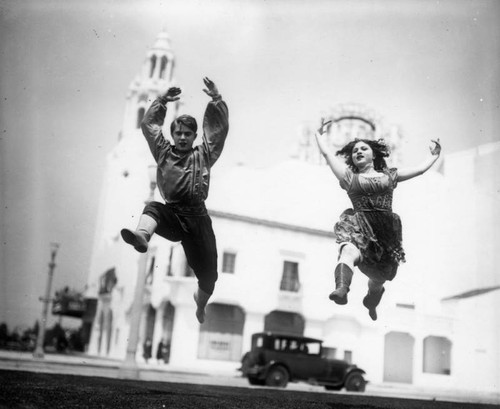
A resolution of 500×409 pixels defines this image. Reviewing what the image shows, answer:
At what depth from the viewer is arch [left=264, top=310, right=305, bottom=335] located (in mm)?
22656

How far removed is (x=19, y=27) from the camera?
5.25m

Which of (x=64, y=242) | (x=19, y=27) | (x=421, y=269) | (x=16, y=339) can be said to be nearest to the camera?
(x=19, y=27)

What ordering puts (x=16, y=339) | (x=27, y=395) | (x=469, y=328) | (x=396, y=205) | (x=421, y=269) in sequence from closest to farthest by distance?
(x=27, y=395), (x=396, y=205), (x=421, y=269), (x=469, y=328), (x=16, y=339)

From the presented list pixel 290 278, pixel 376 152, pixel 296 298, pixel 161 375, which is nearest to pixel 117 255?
Answer: pixel 290 278

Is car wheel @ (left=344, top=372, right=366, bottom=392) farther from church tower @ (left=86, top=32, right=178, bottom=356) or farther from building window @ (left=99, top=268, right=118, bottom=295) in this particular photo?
building window @ (left=99, top=268, right=118, bottom=295)

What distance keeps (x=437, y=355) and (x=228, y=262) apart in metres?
8.58

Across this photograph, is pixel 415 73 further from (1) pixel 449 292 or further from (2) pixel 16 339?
(2) pixel 16 339

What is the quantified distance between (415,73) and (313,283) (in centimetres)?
1543

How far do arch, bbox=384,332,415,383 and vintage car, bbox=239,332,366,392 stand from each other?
591cm

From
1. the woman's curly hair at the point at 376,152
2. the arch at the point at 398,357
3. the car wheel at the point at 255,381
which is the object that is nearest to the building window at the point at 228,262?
the arch at the point at 398,357

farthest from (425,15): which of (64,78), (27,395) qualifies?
(27,395)

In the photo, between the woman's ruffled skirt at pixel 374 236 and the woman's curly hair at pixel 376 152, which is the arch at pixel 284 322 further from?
the woman's ruffled skirt at pixel 374 236

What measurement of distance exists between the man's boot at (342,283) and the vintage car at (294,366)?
404 inches

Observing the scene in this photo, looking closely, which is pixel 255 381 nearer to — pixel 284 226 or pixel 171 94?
pixel 284 226
